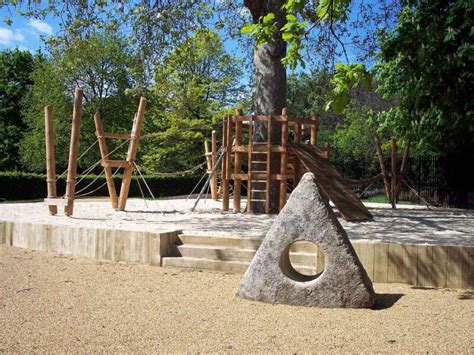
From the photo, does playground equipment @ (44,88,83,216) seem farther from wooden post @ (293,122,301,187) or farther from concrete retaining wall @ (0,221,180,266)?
wooden post @ (293,122,301,187)

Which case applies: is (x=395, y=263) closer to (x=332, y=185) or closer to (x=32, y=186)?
(x=332, y=185)

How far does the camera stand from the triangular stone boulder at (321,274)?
5234mm

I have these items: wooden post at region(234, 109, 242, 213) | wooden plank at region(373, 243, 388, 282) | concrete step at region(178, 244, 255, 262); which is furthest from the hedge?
wooden plank at region(373, 243, 388, 282)

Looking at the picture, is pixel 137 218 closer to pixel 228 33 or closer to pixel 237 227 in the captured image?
pixel 237 227

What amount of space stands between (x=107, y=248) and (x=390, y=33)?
39.8ft

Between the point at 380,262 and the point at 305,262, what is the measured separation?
93cm

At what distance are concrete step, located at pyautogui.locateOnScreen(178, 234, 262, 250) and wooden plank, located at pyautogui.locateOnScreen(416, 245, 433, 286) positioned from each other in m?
1.99

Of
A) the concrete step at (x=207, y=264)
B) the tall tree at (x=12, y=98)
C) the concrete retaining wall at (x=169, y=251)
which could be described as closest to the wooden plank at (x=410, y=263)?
the concrete retaining wall at (x=169, y=251)

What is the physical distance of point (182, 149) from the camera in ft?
101

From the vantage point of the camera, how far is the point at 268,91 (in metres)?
12.3

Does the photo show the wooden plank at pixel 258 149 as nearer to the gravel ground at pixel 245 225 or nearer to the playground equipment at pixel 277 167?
the playground equipment at pixel 277 167

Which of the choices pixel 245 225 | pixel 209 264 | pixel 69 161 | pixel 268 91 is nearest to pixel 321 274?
pixel 209 264

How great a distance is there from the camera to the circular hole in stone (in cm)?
602

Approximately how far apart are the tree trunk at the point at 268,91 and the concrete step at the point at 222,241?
460cm
